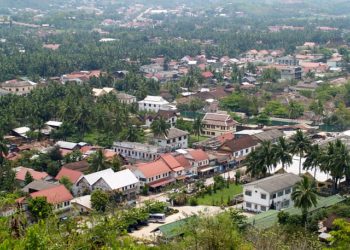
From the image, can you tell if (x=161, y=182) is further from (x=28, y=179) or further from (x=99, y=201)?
(x=28, y=179)

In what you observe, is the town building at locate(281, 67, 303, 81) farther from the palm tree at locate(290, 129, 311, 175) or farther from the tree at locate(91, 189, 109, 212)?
the tree at locate(91, 189, 109, 212)

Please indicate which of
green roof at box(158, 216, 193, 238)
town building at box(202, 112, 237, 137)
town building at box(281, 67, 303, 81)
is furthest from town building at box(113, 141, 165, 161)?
town building at box(281, 67, 303, 81)

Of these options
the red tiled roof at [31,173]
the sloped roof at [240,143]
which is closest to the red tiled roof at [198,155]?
the sloped roof at [240,143]

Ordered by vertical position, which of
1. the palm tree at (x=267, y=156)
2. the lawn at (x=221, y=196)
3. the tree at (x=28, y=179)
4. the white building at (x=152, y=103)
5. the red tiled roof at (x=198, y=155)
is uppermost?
the palm tree at (x=267, y=156)

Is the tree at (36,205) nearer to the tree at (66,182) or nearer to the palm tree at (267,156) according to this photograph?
the tree at (66,182)

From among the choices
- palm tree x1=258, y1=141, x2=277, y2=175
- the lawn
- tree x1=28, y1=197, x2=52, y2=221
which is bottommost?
the lawn
